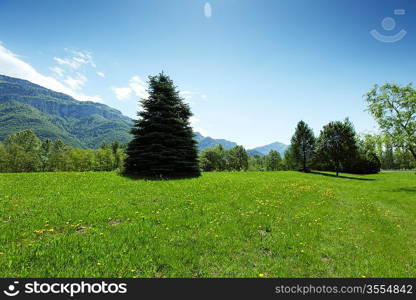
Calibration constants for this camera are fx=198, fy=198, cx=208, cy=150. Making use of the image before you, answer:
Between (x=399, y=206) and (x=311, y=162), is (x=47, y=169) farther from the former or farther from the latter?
(x=399, y=206)

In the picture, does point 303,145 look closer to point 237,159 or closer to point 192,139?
point 192,139

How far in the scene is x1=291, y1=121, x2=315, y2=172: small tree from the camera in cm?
4866

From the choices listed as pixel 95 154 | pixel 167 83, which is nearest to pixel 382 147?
pixel 167 83

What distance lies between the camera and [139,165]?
66.6ft

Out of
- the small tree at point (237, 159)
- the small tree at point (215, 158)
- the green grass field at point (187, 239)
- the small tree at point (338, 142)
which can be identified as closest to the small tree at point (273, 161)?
the small tree at point (237, 159)

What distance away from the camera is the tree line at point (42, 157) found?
55.5 metres

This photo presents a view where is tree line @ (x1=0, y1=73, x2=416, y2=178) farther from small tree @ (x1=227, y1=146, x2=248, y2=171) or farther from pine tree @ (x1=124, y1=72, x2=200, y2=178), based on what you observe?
small tree @ (x1=227, y1=146, x2=248, y2=171)

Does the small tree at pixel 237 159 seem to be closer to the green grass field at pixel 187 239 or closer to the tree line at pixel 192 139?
the tree line at pixel 192 139

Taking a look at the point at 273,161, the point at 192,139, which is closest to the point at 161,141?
the point at 192,139

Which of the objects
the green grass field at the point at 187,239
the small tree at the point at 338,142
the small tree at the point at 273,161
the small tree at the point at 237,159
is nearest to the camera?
the green grass field at the point at 187,239

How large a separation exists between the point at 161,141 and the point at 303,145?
40187mm

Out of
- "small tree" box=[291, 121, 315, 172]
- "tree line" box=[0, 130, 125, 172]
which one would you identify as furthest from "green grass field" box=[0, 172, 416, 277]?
"tree line" box=[0, 130, 125, 172]

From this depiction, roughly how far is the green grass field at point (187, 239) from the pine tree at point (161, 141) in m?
9.25

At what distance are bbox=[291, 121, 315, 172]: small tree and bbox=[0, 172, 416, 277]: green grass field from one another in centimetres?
4033
